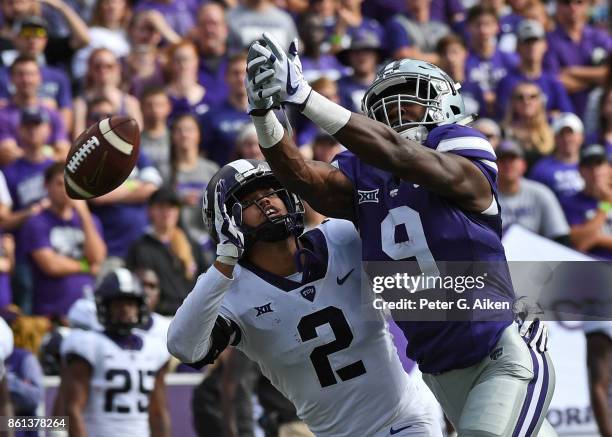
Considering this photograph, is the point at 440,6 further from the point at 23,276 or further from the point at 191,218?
the point at 23,276

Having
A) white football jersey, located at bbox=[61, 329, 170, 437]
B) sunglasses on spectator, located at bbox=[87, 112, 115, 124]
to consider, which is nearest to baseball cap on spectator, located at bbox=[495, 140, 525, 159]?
sunglasses on spectator, located at bbox=[87, 112, 115, 124]

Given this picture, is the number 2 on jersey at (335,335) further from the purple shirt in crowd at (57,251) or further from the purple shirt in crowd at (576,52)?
the purple shirt in crowd at (576,52)

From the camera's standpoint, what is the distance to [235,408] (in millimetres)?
7812

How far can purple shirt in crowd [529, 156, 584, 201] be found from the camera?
9625 millimetres

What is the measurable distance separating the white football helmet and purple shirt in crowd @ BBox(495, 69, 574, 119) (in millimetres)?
5923

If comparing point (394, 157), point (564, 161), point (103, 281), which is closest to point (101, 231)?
point (103, 281)

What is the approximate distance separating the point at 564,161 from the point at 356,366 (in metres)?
5.35

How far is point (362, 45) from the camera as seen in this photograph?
1010 centimetres

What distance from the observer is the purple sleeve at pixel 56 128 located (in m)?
9.07

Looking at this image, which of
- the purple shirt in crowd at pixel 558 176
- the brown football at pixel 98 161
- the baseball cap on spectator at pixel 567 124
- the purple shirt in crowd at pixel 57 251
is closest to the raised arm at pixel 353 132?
the brown football at pixel 98 161

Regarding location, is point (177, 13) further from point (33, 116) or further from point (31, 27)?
point (33, 116)

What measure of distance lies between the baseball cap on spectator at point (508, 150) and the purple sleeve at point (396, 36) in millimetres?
2061

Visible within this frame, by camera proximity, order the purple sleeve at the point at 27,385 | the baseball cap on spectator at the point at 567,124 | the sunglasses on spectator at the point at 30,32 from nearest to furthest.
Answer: the purple sleeve at the point at 27,385 < the sunglasses on spectator at the point at 30,32 < the baseball cap on spectator at the point at 567,124

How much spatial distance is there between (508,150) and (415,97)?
4.51 meters
